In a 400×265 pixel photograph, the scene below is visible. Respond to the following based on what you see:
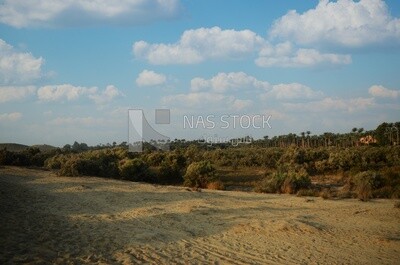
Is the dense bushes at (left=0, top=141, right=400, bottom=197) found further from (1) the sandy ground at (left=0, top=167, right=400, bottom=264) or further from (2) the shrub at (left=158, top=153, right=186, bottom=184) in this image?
(1) the sandy ground at (left=0, top=167, right=400, bottom=264)

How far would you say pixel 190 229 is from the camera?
43.8 ft

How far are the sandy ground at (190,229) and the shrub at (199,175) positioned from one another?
773cm

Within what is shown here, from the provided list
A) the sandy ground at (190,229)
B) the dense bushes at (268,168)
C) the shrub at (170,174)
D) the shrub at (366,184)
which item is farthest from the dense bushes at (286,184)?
the shrub at (170,174)

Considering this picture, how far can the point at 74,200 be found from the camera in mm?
18734

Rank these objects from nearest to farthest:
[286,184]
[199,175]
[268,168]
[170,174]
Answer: [286,184] → [199,175] → [170,174] → [268,168]

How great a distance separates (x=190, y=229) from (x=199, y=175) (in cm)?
1568

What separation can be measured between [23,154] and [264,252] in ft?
132

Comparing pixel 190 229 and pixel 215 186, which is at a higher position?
pixel 190 229

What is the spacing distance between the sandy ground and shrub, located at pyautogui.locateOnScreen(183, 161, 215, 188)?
7.73m

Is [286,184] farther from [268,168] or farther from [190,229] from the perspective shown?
[268,168]

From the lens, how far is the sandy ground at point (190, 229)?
9984mm

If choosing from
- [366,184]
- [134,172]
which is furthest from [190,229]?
[134,172]

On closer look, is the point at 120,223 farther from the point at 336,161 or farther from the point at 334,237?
the point at 336,161

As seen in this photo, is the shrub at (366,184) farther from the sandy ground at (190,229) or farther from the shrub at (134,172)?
the shrub at (134,172)
